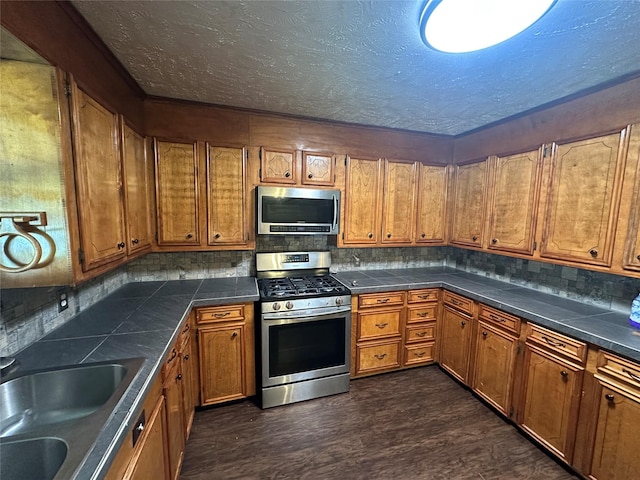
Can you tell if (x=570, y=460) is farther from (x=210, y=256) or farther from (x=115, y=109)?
(x=115, y=109)

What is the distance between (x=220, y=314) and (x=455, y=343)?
2176 mm

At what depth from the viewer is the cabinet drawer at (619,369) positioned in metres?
1.40

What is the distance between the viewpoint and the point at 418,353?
275cm

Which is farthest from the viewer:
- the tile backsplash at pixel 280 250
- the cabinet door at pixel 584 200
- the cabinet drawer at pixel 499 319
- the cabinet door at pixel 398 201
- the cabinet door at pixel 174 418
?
Answer: the cabinet door at pixel 398 201

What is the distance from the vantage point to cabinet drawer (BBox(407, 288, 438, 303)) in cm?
263

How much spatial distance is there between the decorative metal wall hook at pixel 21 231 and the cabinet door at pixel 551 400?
2.82 meters

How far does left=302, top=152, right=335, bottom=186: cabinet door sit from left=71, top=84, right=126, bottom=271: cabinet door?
142 centimetres

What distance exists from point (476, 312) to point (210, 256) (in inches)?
97.2

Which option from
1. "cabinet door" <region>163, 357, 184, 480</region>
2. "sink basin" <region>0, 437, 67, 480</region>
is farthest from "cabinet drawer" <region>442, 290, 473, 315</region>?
"sink basin" <region>0, 437, 67, 480</region>

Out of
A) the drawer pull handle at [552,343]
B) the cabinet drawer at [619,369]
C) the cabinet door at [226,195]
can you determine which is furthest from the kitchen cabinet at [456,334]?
the cabinet door at [226,195]

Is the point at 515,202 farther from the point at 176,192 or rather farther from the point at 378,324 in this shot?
the point at 176,192

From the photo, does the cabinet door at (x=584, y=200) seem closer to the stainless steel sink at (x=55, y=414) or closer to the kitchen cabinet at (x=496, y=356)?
the kitchen cabinet at (x=496, y=356)

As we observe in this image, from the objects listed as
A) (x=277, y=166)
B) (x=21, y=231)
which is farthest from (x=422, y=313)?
(x=21, y=231)

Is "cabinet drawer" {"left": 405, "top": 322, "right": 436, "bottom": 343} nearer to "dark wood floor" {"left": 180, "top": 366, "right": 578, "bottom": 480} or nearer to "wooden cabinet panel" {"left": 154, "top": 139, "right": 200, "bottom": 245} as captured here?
"dark wood floor" {"left": 180, "top": 366, "right": 578, "bottom": 480}
